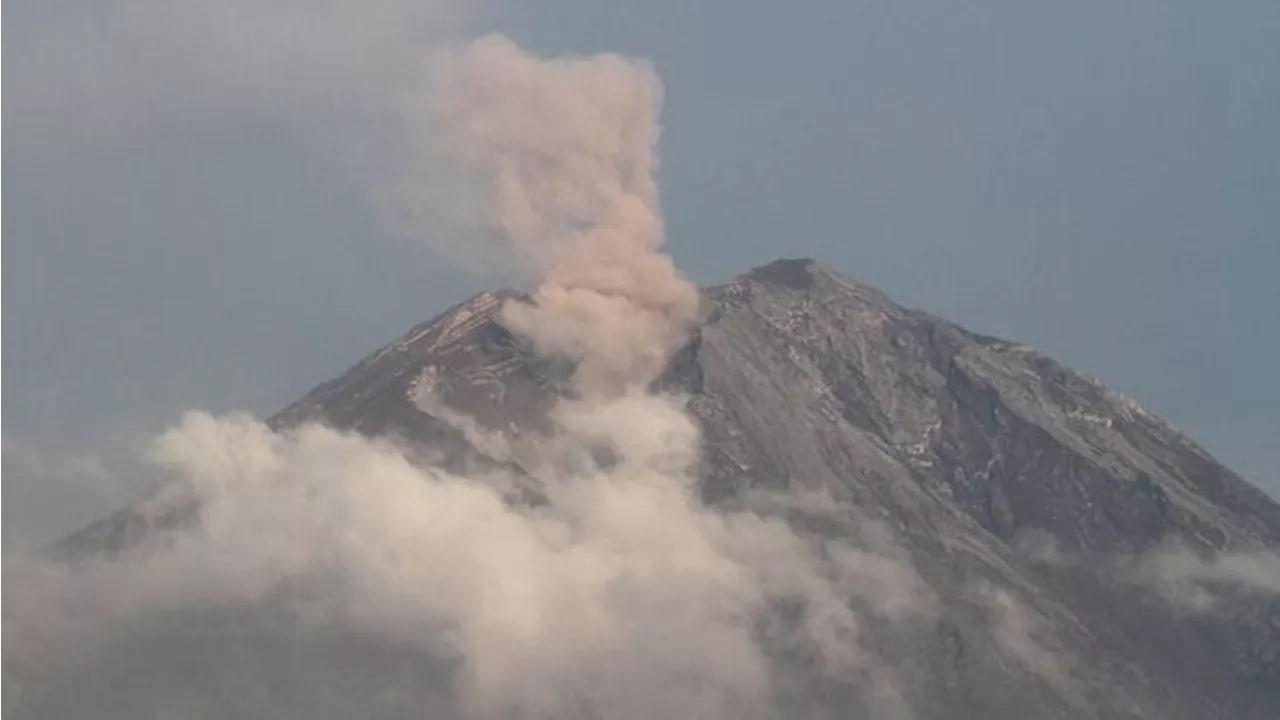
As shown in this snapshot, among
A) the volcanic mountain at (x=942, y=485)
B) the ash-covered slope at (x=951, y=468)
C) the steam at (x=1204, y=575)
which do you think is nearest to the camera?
the volcanic mountain at (x=942, y=485)

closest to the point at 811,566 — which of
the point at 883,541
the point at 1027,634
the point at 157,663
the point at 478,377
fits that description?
the point at 883,541

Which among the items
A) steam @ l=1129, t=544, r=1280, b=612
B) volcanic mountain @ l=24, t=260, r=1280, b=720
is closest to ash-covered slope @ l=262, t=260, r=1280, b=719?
volcanic mountain @ l=24, t=260, r=1280, b=720

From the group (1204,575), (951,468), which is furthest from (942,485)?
(1204,575)

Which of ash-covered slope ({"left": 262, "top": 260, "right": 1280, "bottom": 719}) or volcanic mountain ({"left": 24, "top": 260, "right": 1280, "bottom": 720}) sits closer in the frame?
volcanic mountain ({"left": 24, "top": 260, "right": 1280, "bottom": 720})

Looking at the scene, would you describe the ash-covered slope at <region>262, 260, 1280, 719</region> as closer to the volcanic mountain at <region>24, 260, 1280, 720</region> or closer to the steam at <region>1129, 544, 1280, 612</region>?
the volcanic mountain at <region>24, 260, 1280, 720</region>

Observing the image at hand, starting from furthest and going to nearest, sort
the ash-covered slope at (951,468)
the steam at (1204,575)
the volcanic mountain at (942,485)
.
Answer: the steam at (1204,575)
the ash-covered slope at (951,468)
the volcanic mountain at (942,485)

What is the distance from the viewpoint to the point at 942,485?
631 feet

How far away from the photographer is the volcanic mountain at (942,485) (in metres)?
177

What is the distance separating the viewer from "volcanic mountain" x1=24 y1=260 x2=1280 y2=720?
176875mm

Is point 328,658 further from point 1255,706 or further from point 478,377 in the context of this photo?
point 1255,706

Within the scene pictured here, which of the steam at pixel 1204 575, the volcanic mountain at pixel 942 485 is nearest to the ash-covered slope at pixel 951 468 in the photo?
the volcanic mountain at pixel 942 485

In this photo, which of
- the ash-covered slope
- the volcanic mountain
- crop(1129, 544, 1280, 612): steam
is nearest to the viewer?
the volcanic mountain

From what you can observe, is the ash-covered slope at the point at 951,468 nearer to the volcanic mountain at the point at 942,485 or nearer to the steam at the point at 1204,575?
the volcanic mountain at the point at 942,485

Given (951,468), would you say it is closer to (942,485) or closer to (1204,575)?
(942,485)
